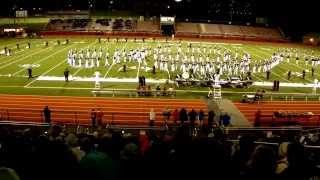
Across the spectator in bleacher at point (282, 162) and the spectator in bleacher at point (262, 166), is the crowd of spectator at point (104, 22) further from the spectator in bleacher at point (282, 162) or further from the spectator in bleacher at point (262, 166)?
the spectator in bleacher at point (262, 166)

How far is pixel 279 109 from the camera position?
24.2 m

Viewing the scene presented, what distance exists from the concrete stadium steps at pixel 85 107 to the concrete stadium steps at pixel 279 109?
2295mm

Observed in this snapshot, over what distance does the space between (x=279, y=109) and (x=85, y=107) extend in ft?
34.0

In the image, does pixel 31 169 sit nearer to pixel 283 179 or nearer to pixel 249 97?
pixel 283 179

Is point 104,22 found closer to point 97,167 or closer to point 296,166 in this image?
point 296,166

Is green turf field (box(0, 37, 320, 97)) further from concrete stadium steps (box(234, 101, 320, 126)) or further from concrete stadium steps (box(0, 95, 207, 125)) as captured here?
concrete stadium steps (box(234, 101, 320, 126))

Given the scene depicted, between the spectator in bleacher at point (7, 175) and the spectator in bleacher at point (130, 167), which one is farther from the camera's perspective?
the spectator in bleacher at point (130, 167)

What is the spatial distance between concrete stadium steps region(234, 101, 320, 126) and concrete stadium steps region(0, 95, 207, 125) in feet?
7.53

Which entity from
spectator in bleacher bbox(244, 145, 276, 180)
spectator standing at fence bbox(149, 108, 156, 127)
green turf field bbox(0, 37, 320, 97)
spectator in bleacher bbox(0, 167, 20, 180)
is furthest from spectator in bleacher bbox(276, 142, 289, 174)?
green turf field bbox(0, 37, 320, 97)

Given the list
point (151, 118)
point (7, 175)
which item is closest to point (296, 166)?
point (7, 175)

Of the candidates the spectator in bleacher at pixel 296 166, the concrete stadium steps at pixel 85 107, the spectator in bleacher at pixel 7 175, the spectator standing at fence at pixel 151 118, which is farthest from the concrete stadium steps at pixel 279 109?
the spectator in bleacher at pixel 7 175

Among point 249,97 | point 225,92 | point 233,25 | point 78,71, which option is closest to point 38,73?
point 78,71

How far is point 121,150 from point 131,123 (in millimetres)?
14759

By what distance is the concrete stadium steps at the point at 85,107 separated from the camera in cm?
2109
